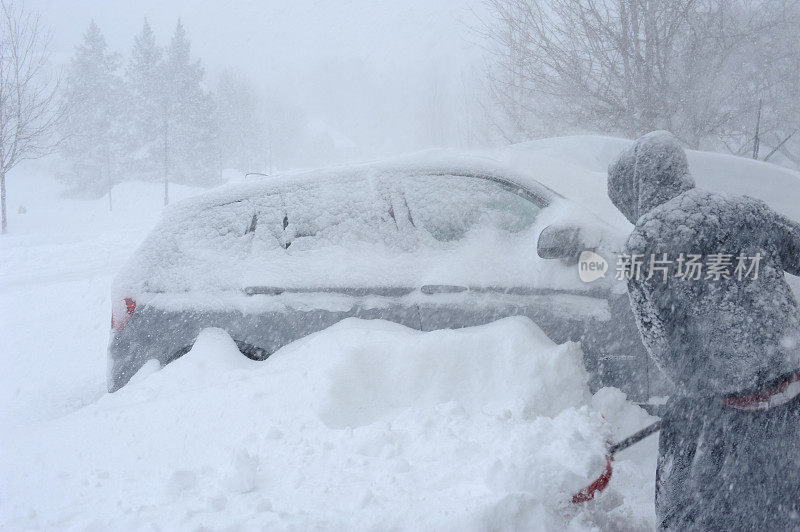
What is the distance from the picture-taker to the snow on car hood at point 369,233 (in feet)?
10.7

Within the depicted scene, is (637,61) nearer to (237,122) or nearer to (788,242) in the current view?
(788,242)

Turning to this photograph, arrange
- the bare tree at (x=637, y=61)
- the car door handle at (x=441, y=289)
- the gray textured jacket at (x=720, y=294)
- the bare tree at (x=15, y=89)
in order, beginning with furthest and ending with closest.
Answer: the bare tree at (x=15, y=89) < the bare tree at (x=637, y=61) < the car door handle at (x=441, y=289) < the gray textured jacket at (x=720, y=294)

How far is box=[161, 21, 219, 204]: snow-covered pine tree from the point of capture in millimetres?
37312

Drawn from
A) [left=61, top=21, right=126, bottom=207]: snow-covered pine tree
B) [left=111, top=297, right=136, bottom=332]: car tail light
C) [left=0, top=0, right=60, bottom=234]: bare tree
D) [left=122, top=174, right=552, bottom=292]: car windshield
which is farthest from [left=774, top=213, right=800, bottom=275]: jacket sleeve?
[left=61, top=21, right=126, bottom=207]: snow-covered pine tree

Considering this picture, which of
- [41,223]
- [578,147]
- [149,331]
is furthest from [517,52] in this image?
[41,223]

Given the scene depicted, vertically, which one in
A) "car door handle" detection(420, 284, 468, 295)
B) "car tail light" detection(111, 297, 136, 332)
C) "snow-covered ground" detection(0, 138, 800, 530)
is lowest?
"snow-covered ground" detection(0, 138, 800, 530)

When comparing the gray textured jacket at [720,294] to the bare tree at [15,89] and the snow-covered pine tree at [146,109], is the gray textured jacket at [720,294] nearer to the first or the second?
the bare tree at [15,89]

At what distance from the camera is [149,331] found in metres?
3.58

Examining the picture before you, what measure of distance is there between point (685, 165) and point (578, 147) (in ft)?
13.3

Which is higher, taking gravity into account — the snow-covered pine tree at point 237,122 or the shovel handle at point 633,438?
the snow-covered pine tree at point 237,122

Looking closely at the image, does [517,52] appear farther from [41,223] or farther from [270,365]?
[41,223]

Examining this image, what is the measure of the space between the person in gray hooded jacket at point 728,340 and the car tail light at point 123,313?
3.13m

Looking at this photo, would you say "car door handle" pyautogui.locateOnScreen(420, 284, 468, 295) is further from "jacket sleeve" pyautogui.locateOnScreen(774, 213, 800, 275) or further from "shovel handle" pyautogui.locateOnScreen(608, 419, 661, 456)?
"jacket sleeve" pyautogui.locateOnScreen(774, 213, 800, 275)

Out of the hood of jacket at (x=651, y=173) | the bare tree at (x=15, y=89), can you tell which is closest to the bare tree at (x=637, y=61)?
the hood of jacket at (x=651, y=173)
